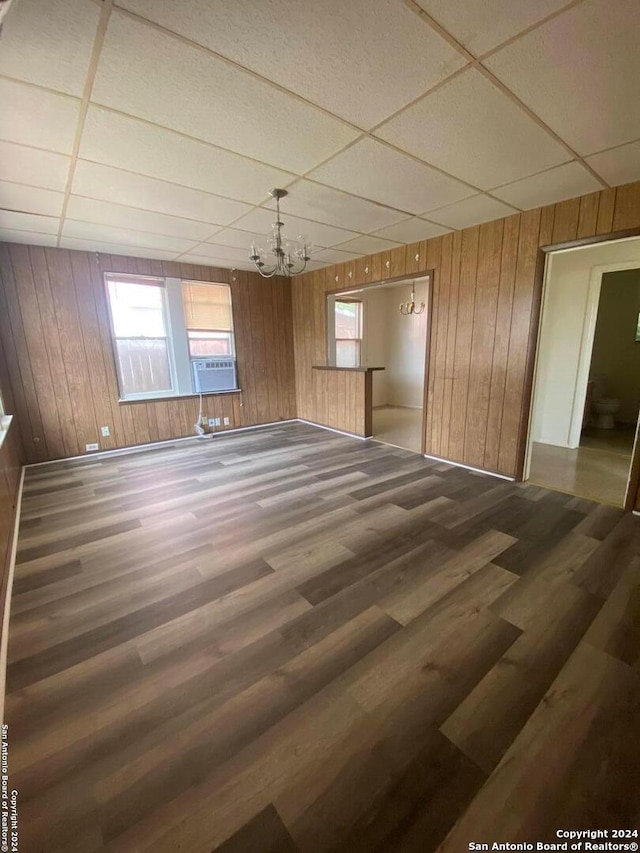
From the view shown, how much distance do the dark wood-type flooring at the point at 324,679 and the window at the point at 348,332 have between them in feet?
16.9

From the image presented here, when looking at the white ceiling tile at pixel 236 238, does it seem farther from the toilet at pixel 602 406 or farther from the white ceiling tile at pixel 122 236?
the toilet at pixel 602 406

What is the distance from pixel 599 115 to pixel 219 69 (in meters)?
1.98

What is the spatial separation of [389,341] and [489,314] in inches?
190

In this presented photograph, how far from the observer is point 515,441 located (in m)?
3.57

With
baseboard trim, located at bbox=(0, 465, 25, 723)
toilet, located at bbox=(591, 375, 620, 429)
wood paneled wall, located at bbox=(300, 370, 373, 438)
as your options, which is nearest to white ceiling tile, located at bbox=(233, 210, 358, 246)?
wood paneled wall, located at bbox=(300, 370, 373, 438)

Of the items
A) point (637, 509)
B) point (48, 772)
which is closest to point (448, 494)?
point (637, 509)

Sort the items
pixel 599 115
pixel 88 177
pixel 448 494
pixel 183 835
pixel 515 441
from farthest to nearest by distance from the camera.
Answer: pixel 515 441
pixel 448 494
pixel 88 177
pixel 599 115
pixel 183 835

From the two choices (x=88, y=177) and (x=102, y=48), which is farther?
(x=88, y=177)

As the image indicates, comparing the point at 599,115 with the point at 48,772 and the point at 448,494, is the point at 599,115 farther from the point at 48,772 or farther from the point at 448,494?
the point at 48,772

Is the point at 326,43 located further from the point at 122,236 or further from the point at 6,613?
the point at 122,236

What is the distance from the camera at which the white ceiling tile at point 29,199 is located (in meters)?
2.69

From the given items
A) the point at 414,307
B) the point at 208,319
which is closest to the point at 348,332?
the point at 414,307

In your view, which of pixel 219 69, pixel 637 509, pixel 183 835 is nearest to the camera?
pixel 183 835

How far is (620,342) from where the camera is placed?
6074 mm
